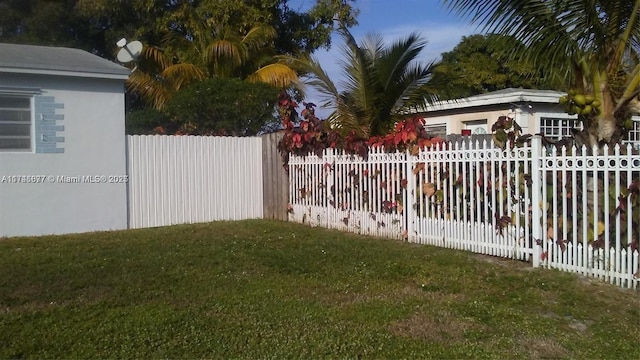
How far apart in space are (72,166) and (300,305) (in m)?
6.89

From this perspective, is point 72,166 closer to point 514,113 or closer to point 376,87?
point 376,87

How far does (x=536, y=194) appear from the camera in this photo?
Answer: 25.9 ft

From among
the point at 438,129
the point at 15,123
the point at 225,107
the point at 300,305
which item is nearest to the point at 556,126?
the point at 438,129

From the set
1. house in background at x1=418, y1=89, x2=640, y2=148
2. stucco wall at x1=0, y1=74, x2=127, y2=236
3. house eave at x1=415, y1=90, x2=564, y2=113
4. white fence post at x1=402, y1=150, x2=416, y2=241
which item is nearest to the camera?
white fence post at x1=402, y1=150, x2=416, y2=241

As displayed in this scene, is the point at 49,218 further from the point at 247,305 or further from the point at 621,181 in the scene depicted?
the point at 621,181

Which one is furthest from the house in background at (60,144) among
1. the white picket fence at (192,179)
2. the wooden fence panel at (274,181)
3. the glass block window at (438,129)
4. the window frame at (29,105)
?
the glass block window at (438,129)

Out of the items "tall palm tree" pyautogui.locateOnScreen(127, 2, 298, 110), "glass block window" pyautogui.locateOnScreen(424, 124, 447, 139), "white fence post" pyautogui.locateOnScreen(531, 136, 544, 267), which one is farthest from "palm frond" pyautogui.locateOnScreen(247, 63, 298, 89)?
"white fence post" pyautogui.locateOnScreen(531, 136, 544, 267)

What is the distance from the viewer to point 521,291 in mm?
6977

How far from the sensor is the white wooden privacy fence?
708cm

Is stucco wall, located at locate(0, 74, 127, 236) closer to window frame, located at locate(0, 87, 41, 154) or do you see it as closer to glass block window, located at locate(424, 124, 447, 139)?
window frame, located at locate(0, 87, 41, 154)

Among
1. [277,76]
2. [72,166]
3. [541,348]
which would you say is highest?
[277,76]

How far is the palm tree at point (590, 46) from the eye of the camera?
7117mm

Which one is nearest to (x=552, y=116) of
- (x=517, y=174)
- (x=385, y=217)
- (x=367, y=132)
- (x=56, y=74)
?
(x=367, y=132)

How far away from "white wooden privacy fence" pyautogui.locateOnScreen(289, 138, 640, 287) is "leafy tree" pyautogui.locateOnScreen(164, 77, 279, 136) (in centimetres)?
337
